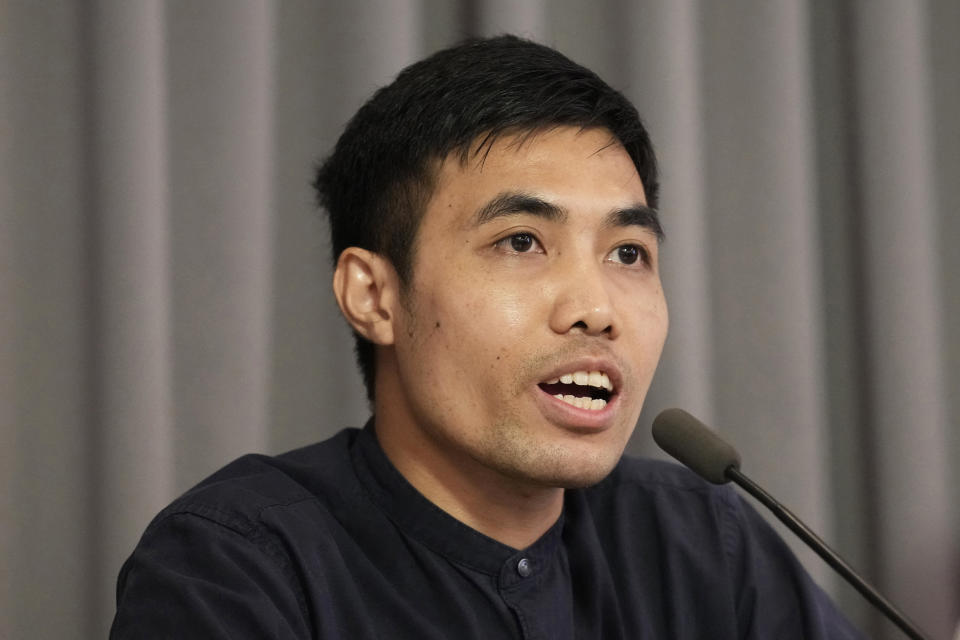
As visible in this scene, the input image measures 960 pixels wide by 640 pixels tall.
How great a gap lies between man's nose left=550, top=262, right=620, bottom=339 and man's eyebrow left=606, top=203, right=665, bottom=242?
8 centimetres

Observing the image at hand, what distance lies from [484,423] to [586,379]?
0.12 m

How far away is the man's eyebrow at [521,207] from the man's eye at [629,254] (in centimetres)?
10

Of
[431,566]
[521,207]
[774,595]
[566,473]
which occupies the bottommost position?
[774,595]

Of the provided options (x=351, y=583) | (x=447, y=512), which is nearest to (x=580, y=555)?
(x=447, y=512)

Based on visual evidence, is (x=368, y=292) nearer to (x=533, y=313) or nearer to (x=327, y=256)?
(x=533, y=313)

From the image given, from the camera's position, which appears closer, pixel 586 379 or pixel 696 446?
pixel 696 446

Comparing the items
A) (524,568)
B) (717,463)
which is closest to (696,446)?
(717,463)

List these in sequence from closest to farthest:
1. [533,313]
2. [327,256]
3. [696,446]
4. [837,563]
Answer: [837,563] < [696,446] < [533,313] < [327,256]

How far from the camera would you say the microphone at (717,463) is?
95 centimetres

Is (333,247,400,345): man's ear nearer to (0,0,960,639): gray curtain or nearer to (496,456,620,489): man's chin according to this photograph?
(496,456,620,489): man's chin

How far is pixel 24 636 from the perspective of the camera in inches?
63.3

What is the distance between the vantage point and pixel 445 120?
126 cm

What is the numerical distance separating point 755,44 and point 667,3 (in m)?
0.19

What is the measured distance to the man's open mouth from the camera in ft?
3.80
